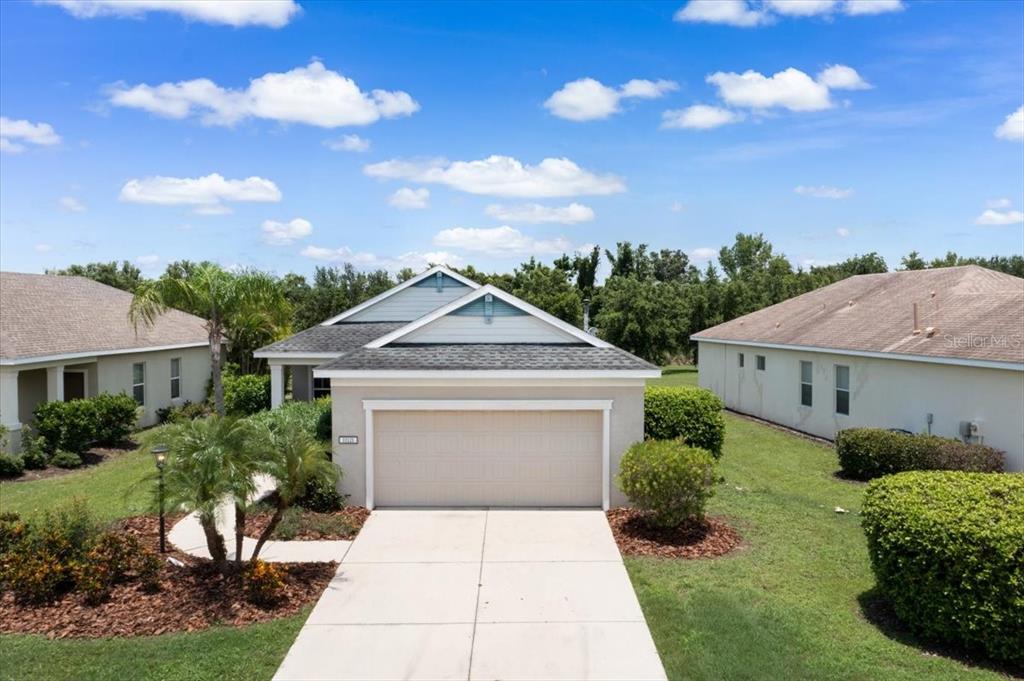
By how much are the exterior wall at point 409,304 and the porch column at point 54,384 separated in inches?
321

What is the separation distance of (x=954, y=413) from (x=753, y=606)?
33.6 ft

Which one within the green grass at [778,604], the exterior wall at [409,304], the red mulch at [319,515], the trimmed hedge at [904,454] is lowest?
the green grass at [778,604]

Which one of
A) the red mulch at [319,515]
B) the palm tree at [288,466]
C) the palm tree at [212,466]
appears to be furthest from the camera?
the red mulch at [319,515]

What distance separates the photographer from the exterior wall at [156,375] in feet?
71.5

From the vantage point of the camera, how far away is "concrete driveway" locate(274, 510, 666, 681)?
22.4 ft

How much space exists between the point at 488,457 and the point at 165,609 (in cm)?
598

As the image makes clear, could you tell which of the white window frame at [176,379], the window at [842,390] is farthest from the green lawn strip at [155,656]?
the white window frame at [176,379]

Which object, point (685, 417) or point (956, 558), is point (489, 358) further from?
point (956, 558)

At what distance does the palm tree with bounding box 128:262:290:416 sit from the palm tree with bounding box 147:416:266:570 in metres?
10.8

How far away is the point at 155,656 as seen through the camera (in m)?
6.93

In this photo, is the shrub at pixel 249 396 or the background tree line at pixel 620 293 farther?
the background tree line at pixel 620 293

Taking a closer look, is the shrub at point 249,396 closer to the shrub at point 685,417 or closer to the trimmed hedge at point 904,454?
the shrub at point 685,417

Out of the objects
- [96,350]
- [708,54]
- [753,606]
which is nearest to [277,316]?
[96,350]

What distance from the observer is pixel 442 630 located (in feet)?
25.0
